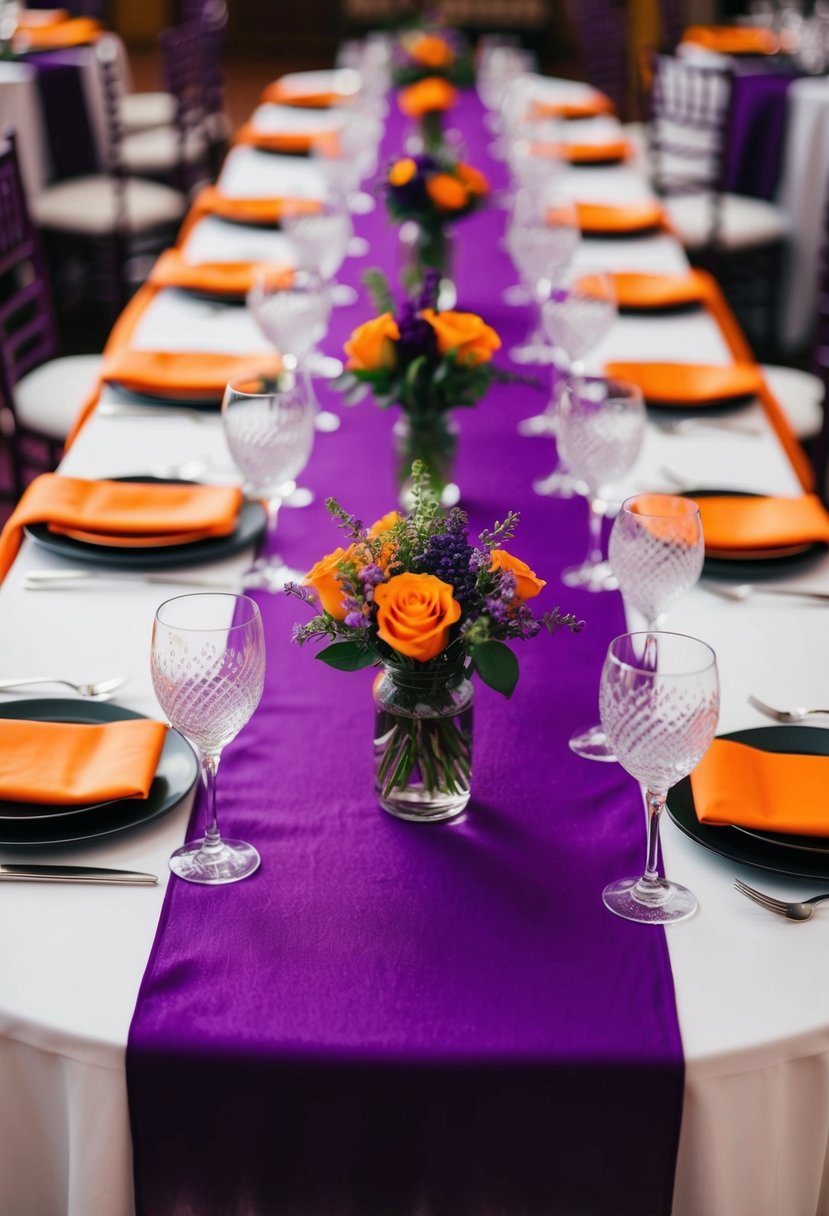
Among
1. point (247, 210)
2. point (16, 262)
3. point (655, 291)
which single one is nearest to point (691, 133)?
point (247, 210)

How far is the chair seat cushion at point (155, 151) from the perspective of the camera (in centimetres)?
548

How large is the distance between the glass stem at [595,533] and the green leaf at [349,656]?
2.05ft

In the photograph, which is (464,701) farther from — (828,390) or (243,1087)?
(828,390)

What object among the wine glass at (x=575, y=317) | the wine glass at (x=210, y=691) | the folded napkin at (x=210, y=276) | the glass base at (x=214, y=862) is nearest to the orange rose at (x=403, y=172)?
the folded napkin at (x=210, y=276)

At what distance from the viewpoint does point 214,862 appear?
50.9 inches

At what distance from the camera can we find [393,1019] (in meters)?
1.12

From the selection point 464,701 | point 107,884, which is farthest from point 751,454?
point 107,884

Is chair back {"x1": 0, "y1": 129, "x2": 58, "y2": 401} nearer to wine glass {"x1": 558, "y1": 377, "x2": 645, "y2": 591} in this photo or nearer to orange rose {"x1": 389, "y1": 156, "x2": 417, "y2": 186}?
orange rose {"x1": 389, "y1": 156, "x2": 417, "y2": 186}

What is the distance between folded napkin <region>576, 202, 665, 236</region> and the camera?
336 cm

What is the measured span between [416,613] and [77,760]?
396 mm

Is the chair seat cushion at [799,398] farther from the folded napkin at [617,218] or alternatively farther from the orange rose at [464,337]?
the orange rose at [464,337]

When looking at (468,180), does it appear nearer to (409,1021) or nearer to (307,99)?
(409,1021)

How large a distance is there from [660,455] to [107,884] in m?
1.25

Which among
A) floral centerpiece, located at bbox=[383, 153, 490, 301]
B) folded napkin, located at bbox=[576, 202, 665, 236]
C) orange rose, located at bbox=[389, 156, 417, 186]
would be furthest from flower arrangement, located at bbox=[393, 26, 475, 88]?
orange rose, located at bbox=[389, 156, 417, 186]
